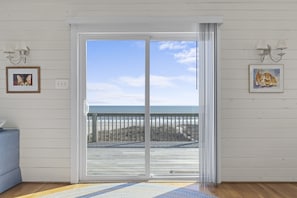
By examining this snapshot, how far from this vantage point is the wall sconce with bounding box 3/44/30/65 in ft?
13.2

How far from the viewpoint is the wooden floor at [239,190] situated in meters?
3.55

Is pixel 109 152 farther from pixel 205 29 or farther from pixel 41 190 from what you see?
pixel 205 29

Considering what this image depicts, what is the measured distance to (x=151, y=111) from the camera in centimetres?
426

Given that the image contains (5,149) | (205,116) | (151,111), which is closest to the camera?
(5,149)

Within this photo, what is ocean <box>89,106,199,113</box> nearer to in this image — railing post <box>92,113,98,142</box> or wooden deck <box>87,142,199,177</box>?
railing post <box>92,113,98,142</box>

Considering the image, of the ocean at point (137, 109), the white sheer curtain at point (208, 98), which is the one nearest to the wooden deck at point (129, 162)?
the white sheer curtain at point (208, 98)

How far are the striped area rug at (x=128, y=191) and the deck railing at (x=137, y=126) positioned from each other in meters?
0.63

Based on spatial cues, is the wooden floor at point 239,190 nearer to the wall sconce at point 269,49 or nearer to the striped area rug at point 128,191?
the striped area rug at point 128,191

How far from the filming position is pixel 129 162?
427 cm

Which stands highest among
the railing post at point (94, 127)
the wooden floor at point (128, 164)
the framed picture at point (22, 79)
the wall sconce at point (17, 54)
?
the wall sconce at point (17, 54)

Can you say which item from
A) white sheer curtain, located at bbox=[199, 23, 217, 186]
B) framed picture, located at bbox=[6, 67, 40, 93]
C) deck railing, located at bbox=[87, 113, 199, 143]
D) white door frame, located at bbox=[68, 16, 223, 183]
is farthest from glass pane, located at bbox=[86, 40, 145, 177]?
white sheer curtain, located at bbox=[199, 23, 217, 186]

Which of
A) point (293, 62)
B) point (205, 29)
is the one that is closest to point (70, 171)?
point (205, 29)

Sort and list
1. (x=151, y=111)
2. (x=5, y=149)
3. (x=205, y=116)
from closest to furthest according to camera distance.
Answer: (x=5, y=149), (x=205, y=116), (x=151, y=111)

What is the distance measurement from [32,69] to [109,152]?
150cm
